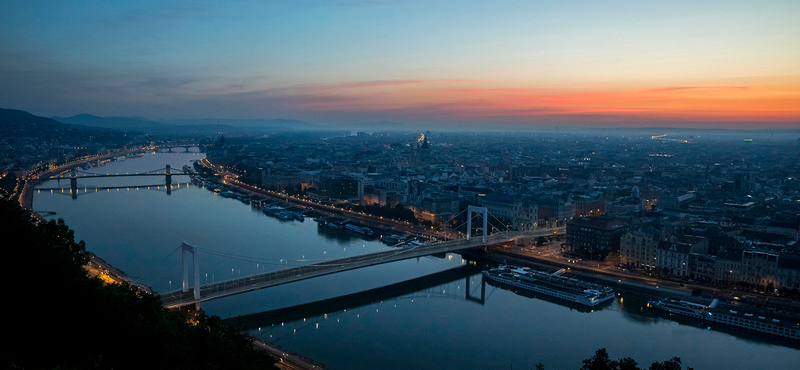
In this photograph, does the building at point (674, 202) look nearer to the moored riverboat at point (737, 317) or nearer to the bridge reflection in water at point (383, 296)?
the bridge reflection in water at point (383, 296)

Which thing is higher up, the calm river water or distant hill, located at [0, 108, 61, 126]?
distant hill, located at [0, 108, 61, 126]

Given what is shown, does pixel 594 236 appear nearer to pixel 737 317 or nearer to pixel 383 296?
pixel 737 317

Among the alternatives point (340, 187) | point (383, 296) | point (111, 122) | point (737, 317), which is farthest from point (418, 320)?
point (111, 122)

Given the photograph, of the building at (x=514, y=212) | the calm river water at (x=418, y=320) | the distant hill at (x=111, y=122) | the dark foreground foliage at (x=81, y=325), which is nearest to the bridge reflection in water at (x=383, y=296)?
the calm river water at (x=418, y=320)

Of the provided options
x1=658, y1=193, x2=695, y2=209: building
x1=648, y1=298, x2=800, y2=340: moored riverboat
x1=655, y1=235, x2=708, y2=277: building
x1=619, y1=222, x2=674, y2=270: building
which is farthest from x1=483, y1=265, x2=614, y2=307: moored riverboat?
x1=658, y1=193, x2=695, y2=209: building

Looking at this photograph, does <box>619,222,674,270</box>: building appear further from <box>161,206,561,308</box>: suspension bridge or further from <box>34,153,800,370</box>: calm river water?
<box>161,206,561,308</box>: suspension bridge

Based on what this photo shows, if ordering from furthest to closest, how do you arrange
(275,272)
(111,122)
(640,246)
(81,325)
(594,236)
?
(111,122) < (594,236) < (640,246) < (275,272) < (81,325)
